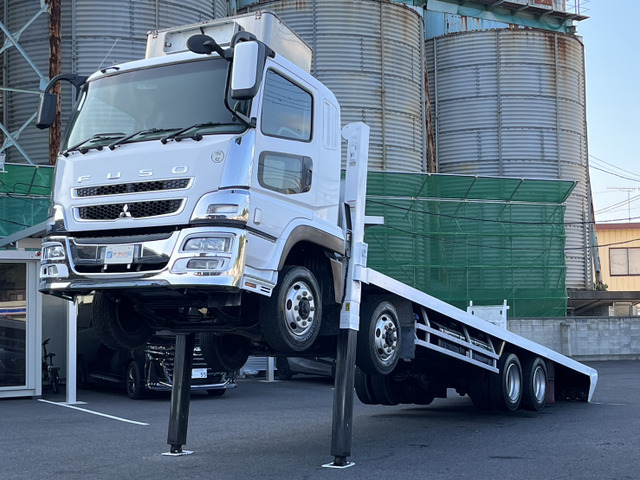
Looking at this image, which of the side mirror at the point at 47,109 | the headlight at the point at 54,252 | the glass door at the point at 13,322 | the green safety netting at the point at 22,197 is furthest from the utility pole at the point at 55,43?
the headlight at the point at 54,252

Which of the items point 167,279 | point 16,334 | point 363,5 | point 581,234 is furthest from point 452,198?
point 167,279

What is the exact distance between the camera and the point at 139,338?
902 centimetres

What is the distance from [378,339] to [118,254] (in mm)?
3209

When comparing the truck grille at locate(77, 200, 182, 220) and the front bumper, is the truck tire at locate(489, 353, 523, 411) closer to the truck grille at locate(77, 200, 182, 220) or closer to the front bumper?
the front bumper

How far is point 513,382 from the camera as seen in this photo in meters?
13.3

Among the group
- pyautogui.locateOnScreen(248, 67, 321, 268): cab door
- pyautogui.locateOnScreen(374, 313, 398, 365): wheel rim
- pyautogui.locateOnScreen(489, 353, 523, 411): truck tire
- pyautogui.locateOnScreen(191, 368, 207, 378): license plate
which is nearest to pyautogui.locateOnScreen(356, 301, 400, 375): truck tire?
pyautogui.locateOnScreen(374, 313, 398, 365): wheel rim

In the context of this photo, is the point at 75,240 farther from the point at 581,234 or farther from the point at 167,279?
the point at 581,234

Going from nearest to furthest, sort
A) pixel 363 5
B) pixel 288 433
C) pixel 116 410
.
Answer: pixel 288 433 < pixel 116 410 < pixel 363 5

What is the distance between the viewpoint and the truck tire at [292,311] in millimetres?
7707

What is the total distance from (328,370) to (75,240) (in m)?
12.6

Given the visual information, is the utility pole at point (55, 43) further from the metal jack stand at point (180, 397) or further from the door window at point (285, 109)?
the door window at point (285, 109)

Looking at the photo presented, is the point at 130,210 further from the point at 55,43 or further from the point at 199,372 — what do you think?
the point at 55,43

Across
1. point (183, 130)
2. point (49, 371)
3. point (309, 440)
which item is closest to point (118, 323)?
point (183, 130)

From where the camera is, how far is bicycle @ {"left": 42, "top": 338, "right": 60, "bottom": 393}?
18547 mm
